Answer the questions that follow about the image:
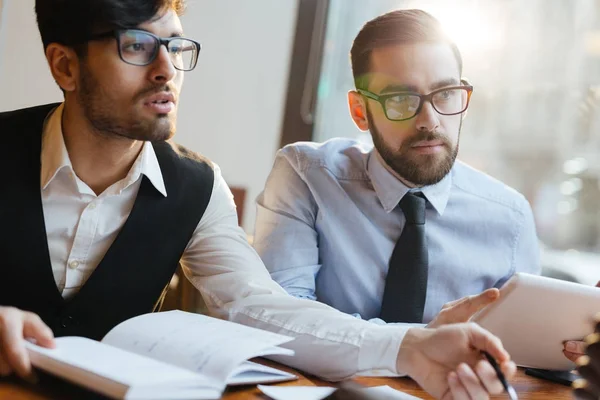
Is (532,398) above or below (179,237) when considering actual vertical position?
below

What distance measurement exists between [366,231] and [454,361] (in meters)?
0.73

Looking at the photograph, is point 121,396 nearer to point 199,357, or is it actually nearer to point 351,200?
point 199,357

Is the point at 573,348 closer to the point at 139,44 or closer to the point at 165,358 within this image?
the point at 165,358

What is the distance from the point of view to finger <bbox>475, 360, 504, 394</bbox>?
3.60 ft

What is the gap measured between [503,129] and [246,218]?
1206mm

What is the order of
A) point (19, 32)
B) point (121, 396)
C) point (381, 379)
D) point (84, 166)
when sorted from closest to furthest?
point (121, 396)
point (381, 379)
point (84, 166)
point (19, 32)

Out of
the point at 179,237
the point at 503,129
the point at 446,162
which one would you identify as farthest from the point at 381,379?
the point at 503,129

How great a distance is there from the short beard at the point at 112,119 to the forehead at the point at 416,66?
596mm

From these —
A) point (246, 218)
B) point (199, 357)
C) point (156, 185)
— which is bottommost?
point (246, 218)

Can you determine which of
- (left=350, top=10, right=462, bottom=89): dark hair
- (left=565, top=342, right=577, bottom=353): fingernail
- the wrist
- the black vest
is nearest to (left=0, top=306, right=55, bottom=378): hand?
the black vest

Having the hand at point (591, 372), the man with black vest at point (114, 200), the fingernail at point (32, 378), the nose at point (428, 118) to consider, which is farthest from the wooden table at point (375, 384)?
the nose at point (428, 118)

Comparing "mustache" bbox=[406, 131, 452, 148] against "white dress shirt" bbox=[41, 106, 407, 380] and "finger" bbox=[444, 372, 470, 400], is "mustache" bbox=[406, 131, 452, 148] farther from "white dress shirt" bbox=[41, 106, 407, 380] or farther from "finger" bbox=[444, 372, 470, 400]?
"finger" bbox=[444, 372, 470, 400]

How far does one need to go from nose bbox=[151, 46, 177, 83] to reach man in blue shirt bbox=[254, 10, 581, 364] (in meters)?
0.52

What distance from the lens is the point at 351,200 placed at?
192cm
